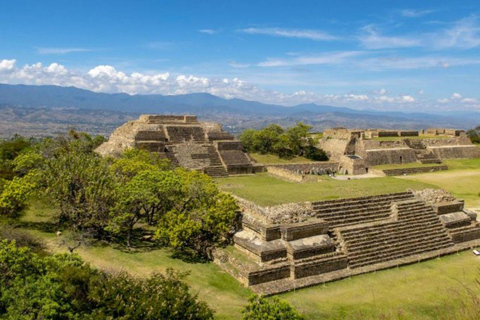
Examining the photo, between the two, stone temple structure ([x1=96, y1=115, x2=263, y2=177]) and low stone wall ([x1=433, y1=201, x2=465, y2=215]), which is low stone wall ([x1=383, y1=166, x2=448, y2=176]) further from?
low stone wall ([x1=433, y1=201, x2=465, y2=215])

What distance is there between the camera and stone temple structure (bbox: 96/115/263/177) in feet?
85.8

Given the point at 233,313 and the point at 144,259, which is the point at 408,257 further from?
the point at 144,259

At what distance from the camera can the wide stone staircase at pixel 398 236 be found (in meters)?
13.2

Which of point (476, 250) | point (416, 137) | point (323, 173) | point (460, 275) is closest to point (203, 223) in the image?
point (460, 275)

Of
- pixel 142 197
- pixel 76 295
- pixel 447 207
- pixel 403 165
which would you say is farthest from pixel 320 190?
pixel 403 165

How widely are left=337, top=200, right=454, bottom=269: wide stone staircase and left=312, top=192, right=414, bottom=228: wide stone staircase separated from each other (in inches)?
13.2

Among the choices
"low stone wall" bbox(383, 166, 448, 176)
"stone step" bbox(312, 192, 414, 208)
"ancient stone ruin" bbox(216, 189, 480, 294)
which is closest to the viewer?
"ancient stone ruin" bbox(216, 189, 480, 294)

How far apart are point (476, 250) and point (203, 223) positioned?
10.3 meters

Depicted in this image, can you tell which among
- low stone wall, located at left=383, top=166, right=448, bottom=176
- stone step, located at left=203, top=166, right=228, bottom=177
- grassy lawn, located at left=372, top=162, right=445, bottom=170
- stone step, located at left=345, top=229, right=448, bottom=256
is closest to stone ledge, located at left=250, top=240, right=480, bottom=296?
stone step, located at left=345, top=229, right=448, bottom=256

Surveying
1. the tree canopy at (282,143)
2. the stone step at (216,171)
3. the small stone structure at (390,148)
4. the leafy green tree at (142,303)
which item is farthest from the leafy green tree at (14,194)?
the small stone structure at (390,148)

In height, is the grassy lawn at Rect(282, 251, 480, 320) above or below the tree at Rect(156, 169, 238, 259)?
below

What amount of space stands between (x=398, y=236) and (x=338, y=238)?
2.67 metres

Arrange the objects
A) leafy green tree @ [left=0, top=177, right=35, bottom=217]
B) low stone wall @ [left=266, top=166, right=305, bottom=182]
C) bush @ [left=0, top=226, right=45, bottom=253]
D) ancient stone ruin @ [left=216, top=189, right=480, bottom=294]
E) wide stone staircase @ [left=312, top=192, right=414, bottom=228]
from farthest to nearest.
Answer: low stone wall @ [left=266, top=166, right=305, bottom=182] < leafy green tree @ [left=0, top=177, right=35, bottom=217] < wide stone staircase @ [left=312, top=192, right=414, bottom=228] < ancient stone ruin @ [left=216, top=189, right=480, bottom=294] < bush @ [left=0, top=226, right=45, bottom=253]

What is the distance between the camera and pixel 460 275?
41.1 feet
